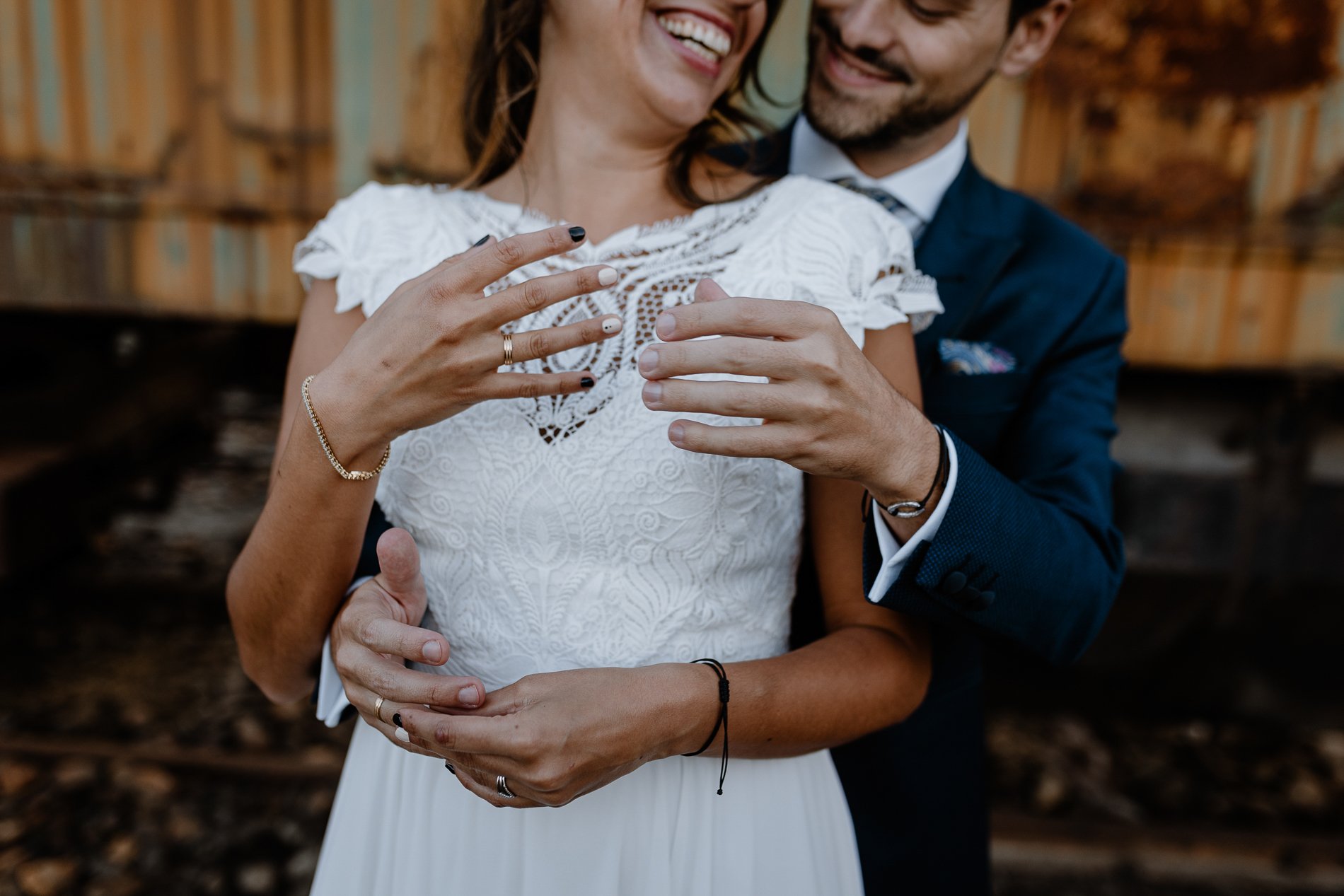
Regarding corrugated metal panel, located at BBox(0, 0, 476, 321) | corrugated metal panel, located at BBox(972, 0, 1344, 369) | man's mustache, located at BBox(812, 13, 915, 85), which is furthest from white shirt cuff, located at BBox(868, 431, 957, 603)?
corrugated metal panel, located at BBox(0, 0, 476, 321)

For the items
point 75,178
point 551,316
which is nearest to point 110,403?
point 75,178

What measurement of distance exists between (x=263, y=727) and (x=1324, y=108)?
4009 millimetres

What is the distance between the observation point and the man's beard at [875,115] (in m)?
1.88

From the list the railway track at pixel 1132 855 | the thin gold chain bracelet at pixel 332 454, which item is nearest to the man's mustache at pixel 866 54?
the thin gold chain bracelet at pixel 332 454

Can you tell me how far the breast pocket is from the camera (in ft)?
5.32

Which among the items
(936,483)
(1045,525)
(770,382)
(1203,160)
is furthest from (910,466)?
(1203,160)

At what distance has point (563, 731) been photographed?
1034mm

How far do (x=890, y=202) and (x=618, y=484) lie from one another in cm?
101

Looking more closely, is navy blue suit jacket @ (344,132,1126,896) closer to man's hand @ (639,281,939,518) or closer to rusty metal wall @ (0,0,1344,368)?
man's hand @ (639,281,939,518)

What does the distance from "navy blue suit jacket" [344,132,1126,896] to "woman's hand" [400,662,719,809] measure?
0.51 metres

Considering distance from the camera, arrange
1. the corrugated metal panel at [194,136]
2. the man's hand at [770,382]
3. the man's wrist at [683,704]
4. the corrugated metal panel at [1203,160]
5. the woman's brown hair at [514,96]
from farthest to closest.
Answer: the corrugated metal panel at [194,136] → the corrugated metal panel at [1203,160] → the woman's brown hair at [514,96] → the man's wrist at [683,704] → the man's hand at [770,382]

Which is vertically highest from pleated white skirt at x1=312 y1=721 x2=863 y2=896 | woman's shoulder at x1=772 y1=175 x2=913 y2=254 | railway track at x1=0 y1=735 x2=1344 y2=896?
woman's shoulder at x1=772 y1=175 x2=913 y2=254

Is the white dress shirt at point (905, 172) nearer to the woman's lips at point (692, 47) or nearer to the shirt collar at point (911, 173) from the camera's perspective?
the shirt collar at point (911, 173)

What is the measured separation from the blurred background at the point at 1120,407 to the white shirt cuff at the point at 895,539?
1946 mm
